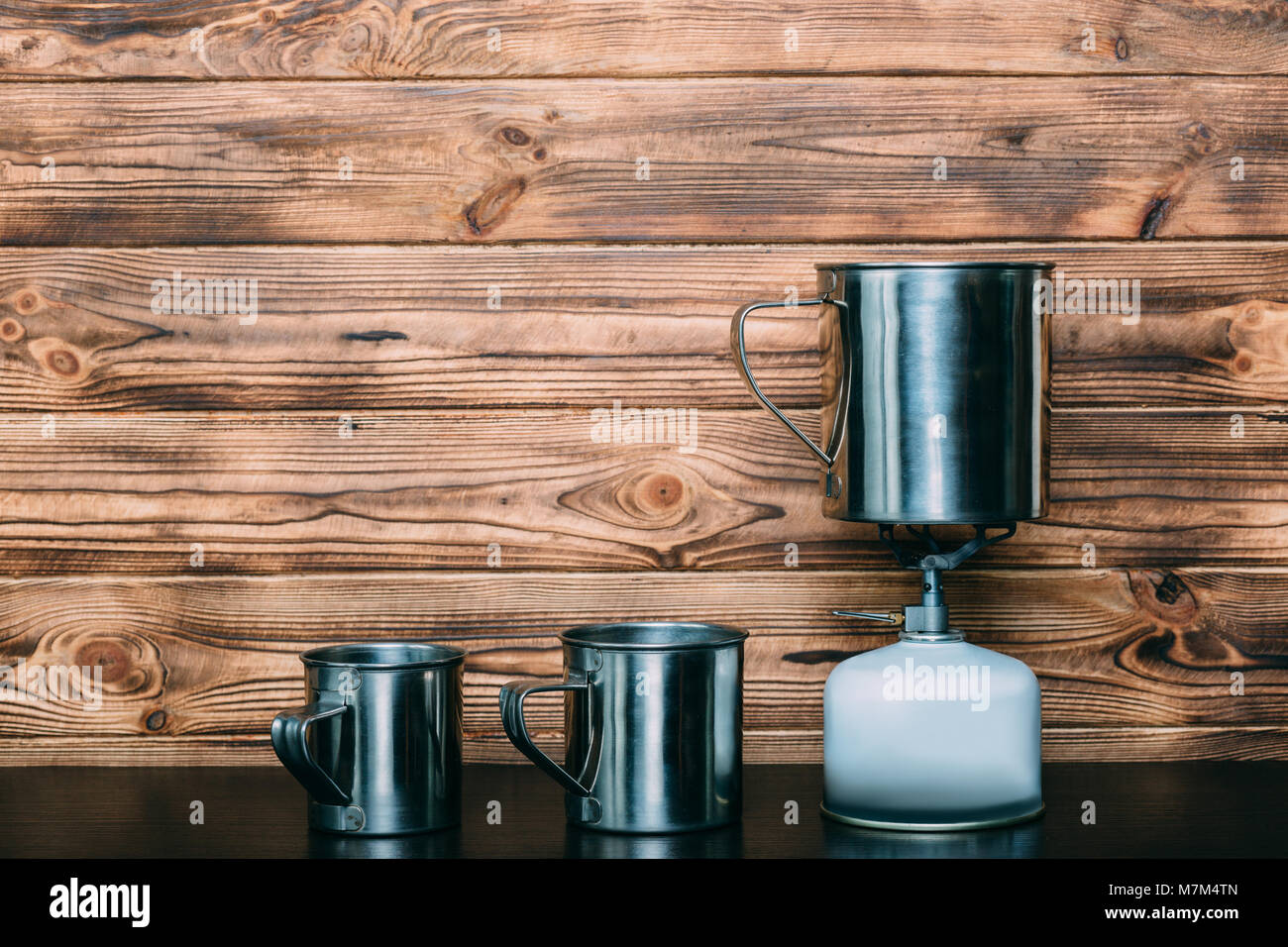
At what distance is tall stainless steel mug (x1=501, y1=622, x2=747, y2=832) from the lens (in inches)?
36.4

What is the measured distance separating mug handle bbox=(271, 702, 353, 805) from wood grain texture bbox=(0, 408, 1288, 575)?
0.29 metres

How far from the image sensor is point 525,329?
3.87 feet

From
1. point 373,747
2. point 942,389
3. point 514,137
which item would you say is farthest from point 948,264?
point 373,747

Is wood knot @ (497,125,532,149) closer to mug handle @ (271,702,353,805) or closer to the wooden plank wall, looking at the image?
the wooden plank wall

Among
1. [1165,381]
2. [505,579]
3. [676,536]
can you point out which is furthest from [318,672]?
[1165,381]

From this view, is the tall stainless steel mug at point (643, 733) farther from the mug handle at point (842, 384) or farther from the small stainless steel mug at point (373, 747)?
the mug handle at point (842, 384)

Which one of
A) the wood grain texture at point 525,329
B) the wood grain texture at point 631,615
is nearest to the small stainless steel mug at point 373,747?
the wood grain texture at point 631,615

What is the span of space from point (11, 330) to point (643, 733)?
2.54 ft

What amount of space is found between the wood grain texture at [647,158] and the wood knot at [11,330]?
0.27ft

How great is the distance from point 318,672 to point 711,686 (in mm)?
312

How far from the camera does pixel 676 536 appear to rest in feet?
3.88

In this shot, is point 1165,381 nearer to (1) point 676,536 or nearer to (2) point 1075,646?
(2) point 1075,646

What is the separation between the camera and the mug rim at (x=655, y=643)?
3.05 feet

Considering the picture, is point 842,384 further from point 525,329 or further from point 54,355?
point 54,355
